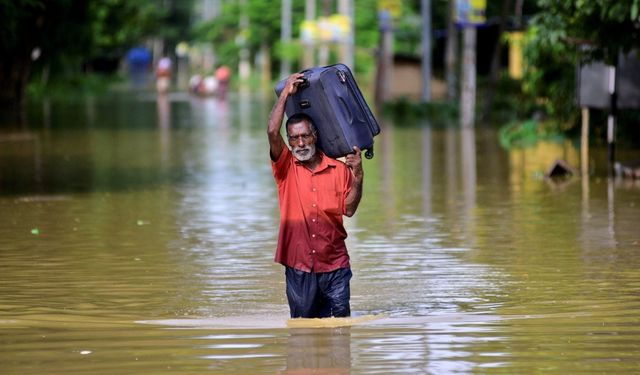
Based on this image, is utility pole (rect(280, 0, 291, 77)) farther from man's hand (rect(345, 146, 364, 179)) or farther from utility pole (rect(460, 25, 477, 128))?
man's hand (rect(345, 146, 364, 179))

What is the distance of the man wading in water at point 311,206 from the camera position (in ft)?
30.3

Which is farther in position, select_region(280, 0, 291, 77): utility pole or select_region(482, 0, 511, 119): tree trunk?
select_region(280, 0, 291, 77): utility pole

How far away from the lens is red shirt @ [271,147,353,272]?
9.26m

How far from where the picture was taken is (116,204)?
1853 cm

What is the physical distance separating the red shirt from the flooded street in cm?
46

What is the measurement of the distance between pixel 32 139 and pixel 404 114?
1497 centimetres

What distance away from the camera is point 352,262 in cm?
1333

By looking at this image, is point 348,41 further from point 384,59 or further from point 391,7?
point 391,7

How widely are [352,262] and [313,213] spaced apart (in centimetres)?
408

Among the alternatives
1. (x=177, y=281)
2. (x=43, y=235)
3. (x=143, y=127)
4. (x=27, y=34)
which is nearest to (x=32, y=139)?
(x=143, y=127)

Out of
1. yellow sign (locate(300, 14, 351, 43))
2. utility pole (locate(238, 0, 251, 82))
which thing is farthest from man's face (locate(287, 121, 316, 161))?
utility pole (locate(238, 0, 251, 82))

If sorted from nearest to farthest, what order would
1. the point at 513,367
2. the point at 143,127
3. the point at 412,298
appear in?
1. the point at 513,367
2. the point at 412,298
3. the point at 143,127

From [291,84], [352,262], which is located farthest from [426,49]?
[291,84]

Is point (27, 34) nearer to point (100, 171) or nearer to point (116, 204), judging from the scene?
point (100, 171)
